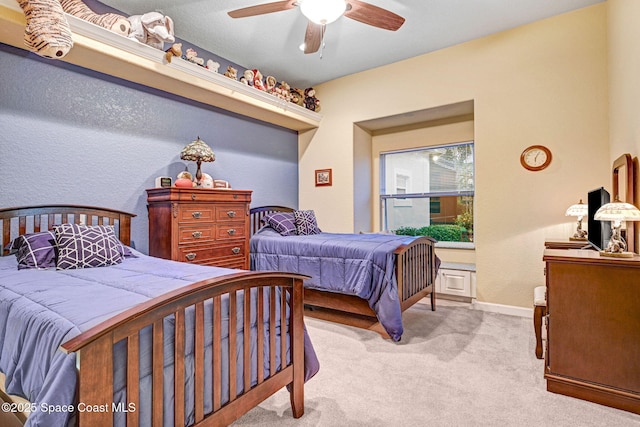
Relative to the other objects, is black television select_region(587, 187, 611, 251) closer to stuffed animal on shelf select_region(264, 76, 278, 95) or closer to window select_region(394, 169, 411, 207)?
window select_region(394, 169, 411, 207)

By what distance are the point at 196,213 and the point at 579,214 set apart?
11.5ft

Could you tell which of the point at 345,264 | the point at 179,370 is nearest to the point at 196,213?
the point at 345,264

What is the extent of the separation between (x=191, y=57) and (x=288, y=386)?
10.4 feet

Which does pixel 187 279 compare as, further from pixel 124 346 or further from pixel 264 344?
pixel 124 346

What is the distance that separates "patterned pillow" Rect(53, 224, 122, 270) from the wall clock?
387 cm

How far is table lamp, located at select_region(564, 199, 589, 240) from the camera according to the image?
2951mm

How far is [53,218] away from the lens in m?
2.67

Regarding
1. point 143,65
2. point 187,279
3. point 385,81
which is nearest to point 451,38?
point 385,81

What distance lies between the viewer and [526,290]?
11.5 feet

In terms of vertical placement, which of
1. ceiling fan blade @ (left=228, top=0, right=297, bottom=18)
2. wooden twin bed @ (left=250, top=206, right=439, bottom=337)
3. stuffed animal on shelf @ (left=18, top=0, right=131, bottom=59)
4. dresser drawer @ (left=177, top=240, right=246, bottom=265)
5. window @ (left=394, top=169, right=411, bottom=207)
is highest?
ceiling fan blade @ (left=228, top=0, right=297, bottom=18)

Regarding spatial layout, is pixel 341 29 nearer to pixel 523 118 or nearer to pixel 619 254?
pixel 523 118

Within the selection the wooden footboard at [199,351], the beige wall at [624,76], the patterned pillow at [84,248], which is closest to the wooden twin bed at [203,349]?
the wooden footboard at [199,351]

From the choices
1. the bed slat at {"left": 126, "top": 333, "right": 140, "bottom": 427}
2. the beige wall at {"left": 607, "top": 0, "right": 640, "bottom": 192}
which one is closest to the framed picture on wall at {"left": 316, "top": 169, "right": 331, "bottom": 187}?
the beige wall at {"left": 607, "top": 0, "right": 640, "bottom": 192}

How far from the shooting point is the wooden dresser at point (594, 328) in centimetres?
184
